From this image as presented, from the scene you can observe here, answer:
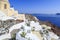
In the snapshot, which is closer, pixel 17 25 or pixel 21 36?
pixel 21 36

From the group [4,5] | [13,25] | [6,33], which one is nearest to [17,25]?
[13,25]

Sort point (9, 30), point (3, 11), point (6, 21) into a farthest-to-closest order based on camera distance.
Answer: point (3, 11)
point (6, 21)
point (9, 30)

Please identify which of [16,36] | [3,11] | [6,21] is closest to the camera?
[16,36]

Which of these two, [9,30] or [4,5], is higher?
[4,5]

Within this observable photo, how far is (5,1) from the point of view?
125 ft

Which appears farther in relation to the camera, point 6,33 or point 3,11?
point 3,11

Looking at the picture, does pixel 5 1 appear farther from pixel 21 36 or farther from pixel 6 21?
pixel 21 36

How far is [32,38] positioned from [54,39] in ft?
23.4

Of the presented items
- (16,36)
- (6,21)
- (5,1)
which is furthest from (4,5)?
(16,36)

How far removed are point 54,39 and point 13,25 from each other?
6492 millimetres

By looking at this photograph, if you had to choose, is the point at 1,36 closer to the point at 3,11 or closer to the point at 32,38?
the point at 32,38

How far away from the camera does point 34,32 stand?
1284 inches

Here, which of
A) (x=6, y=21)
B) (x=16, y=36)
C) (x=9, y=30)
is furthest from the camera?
(x=6, y=21)

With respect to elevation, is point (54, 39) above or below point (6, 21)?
below
